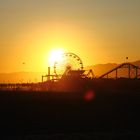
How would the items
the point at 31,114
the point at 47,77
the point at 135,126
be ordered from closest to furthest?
the point at 135,126, the point at 31,114, the point at 47,77

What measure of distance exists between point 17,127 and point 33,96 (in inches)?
586

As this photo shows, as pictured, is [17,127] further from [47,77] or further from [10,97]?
[47,77]

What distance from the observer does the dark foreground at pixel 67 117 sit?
3847cm

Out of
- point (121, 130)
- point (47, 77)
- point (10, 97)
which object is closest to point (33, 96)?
point (10, 97)

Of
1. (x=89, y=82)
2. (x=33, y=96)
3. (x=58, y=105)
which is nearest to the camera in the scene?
(x=58, y=105)

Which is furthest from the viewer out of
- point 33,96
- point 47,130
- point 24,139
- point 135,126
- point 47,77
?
point 47,77

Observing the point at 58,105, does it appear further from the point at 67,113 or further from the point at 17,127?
the point at 17,127

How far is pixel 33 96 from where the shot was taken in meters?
56.1

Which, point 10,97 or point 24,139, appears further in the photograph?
point 10,97

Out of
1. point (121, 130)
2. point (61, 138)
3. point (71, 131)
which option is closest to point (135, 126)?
point (121, 130)

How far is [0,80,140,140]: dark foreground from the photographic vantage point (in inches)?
1514

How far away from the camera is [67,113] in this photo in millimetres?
48281

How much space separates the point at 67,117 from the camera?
46594 mm

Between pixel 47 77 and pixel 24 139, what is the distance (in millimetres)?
106919
